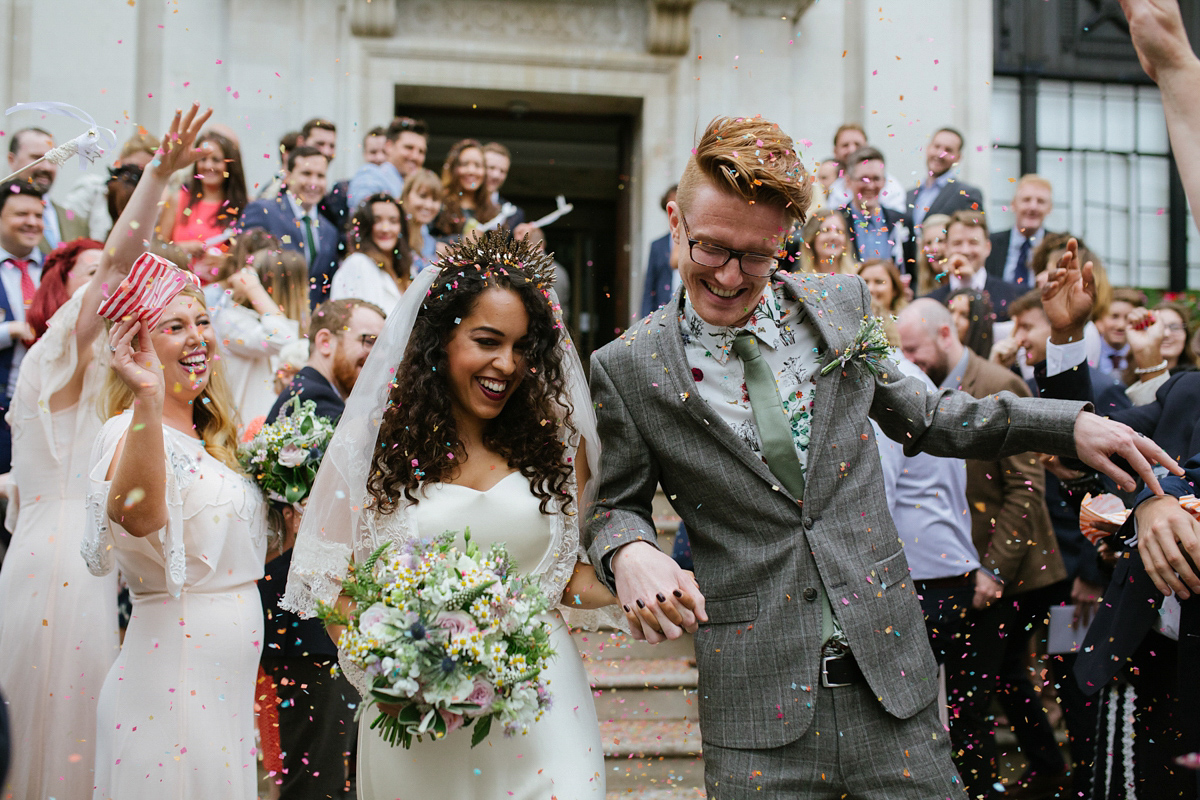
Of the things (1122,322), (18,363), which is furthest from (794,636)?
(1122,322)

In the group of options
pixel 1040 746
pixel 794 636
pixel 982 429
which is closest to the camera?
pixel 794 636

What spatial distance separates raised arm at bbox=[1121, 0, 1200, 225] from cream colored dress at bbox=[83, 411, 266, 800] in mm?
3026

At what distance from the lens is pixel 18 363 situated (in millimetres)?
4973

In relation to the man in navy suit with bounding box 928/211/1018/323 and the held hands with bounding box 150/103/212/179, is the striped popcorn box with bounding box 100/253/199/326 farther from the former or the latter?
the man in navy suit with bounding box 928/211/1018/323

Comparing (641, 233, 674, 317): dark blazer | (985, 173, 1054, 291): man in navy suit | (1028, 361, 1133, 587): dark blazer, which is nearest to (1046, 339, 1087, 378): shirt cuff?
(1028, 361, 1133, 587): dark blazer

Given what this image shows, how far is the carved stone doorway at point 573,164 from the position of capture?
980 centimetres

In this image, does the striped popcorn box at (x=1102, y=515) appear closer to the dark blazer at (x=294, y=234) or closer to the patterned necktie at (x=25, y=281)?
the dark blazer at (x=294, y=234)

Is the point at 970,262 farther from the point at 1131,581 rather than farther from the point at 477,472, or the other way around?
the point at 477,472

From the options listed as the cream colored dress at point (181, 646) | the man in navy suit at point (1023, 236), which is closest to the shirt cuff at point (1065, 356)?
the cream colored dress at point (181, 646)

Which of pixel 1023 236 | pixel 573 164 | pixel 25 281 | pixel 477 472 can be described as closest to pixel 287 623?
pixel 477 472

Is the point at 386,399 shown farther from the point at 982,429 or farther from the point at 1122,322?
the point at 1122,322

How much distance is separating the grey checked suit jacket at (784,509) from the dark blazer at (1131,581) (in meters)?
0.30

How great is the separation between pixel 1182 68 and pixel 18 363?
501cm

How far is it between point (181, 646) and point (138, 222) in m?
1.50
